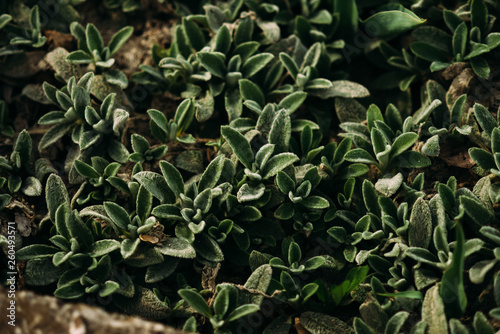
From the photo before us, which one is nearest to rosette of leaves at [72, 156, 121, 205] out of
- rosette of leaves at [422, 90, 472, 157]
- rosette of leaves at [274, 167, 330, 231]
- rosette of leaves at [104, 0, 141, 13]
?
rosette of leaves at [274, 167, 330, 231]

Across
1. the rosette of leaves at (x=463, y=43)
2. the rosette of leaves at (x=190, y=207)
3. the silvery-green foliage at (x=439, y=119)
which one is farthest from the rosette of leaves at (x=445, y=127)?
the rosette of leaves at (x=190, y=207)

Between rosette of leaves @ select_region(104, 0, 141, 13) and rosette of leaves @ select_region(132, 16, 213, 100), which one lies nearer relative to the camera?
rosette of leaves @ select_region(132, 16, 213, 100)

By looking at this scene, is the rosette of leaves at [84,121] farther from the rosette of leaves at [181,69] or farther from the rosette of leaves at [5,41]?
the rosette of leaves at [5,41]

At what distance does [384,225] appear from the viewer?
2195 millimetres

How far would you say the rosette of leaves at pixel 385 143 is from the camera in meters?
2.31

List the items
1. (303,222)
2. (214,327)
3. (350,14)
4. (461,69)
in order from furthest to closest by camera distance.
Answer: (350,14)
(461,69)
(303,222)
(214,327)

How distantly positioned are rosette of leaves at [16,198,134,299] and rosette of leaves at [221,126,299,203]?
67 centimetres

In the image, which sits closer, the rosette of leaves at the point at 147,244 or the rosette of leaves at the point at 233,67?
the rosette of leaves at the point at 147,244

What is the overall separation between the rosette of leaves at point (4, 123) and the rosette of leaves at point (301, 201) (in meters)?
1.54

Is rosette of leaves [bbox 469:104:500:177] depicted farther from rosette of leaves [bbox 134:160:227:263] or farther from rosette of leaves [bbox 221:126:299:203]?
rosette of leaves [bbox 134:160:227:263]

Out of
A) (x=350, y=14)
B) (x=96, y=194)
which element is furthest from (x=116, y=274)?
(x=350, y=14)

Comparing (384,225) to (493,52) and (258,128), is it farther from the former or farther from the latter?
(493,52)

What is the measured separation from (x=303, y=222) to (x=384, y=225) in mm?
383

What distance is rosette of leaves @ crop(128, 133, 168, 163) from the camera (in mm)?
2418
